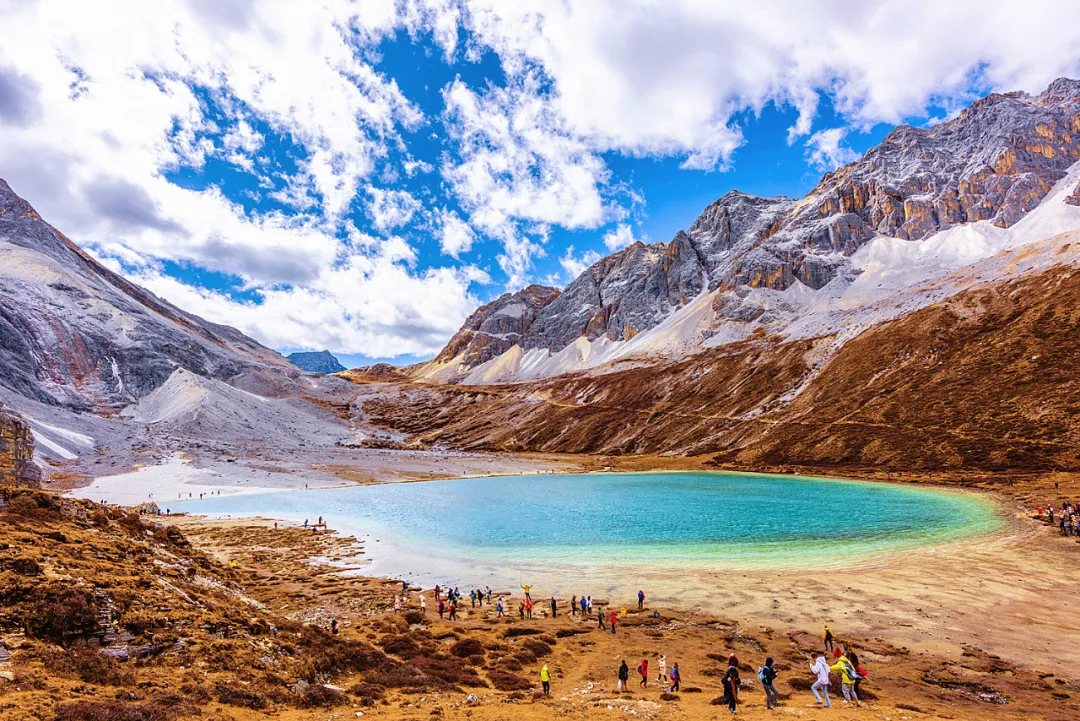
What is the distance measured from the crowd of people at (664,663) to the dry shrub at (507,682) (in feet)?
2.83

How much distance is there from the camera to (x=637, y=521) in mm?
61438

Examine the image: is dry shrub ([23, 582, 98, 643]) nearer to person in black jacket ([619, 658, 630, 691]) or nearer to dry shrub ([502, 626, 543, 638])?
person in black jacket ([619, 658, 630, 691])

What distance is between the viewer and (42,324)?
555 feet

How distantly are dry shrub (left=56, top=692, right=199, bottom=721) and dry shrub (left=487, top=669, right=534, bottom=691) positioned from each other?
12.6 meters

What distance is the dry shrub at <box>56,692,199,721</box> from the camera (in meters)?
11.7

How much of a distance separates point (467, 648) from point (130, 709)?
57.3 ft

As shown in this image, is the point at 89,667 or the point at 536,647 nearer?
the point at 89,667

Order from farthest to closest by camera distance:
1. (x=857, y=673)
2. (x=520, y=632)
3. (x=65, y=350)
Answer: (x=65, y=350) → (x=520, y=632) → (x=857, y=673)

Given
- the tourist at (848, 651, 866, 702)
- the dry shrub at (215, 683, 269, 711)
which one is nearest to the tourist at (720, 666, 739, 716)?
the tourist at (848, 651, 866, 702)

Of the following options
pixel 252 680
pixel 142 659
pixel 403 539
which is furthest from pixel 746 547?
pixel 142 659

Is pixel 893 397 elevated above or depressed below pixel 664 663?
above

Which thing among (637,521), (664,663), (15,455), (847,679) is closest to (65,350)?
(15,455)

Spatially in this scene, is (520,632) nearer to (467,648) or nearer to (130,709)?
(467,648)

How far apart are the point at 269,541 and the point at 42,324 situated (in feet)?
601
